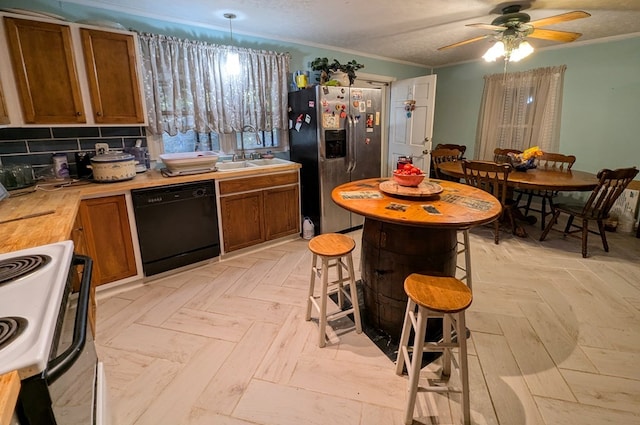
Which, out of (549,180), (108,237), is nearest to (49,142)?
(108,237)

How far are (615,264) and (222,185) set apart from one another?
12.3ft

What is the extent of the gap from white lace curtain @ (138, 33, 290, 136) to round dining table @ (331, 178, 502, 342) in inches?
74.5

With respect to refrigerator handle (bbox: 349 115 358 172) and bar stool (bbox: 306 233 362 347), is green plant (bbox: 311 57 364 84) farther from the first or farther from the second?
bar stool (bbox: 306 233 362 347)

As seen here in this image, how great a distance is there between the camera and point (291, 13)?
2766 millimetres

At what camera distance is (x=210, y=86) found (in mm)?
3152

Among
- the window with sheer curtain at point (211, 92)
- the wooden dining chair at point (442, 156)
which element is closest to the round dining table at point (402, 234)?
the window with sheer curtain at point (211, 92)

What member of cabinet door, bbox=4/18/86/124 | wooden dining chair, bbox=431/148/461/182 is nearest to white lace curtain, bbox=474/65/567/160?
wooden dining chair, bbox=431/148/461/182

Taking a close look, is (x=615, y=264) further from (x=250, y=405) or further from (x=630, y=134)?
(x=250, y=405)

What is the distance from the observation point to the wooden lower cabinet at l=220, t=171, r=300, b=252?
3004 mm

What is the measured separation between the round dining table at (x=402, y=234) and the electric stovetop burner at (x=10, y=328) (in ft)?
4.44

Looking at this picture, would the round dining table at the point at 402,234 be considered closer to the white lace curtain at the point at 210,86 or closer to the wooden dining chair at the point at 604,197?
the wooden dining chair at the point at 604,197

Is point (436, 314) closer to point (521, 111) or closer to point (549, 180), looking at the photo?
point (549, 180)

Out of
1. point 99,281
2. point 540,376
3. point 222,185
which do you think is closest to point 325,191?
point 222,185

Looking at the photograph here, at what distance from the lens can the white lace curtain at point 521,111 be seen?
14.1 feet
